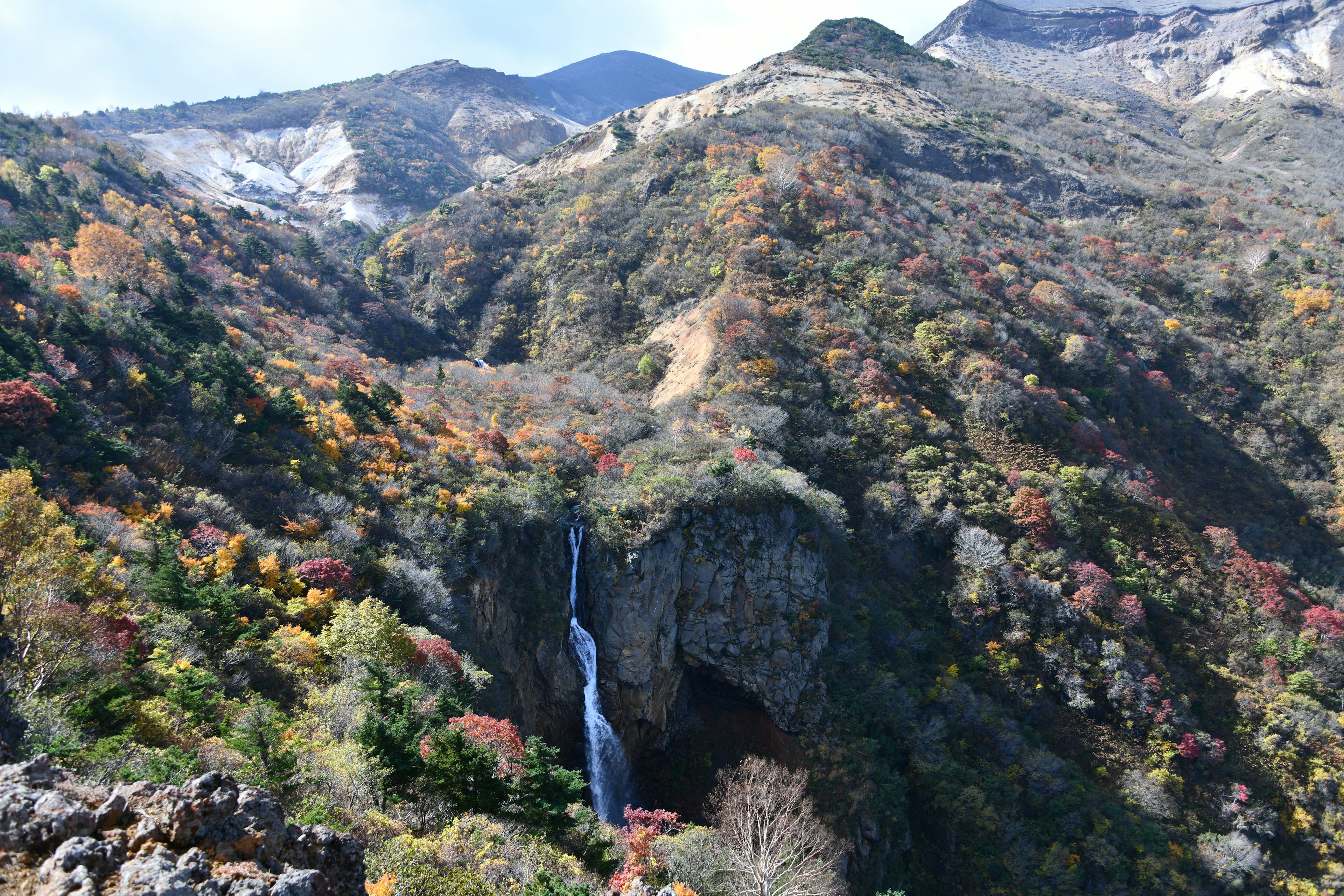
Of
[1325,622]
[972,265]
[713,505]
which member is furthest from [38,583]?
[972,265]

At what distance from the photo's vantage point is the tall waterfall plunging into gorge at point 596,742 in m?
23.8

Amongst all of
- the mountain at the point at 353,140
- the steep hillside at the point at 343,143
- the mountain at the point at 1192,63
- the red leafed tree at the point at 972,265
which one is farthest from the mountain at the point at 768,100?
the mountain at the point at 1192,63

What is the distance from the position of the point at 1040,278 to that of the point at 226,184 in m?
99.4

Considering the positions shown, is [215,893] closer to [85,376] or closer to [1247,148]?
[85,376]

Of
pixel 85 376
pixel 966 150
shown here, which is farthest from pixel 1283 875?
pixel 966 150

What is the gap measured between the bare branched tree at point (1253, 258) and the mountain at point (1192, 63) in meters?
33.1

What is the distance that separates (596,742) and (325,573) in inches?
515

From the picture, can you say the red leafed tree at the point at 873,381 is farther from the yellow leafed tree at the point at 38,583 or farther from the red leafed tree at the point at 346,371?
the yellow leafed tree at the point at 38,583

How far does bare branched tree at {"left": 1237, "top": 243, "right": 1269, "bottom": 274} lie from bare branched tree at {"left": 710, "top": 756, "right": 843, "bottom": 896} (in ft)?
186

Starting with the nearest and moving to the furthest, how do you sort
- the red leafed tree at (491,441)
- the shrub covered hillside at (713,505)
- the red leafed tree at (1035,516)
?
the shrub covered hillside at (713,505)
the red leafed tree at (491,441)
the red leafed tree at (1035,516)

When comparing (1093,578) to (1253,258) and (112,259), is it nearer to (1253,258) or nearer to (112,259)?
(1253,258)

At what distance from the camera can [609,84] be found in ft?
594

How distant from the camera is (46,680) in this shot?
34.6ft

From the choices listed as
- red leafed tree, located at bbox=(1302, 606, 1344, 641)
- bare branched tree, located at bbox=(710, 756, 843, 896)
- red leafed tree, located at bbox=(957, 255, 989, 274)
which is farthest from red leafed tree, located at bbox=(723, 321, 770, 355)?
red leafed tree, located at bbox=(1302, 606, 1344, 641)
